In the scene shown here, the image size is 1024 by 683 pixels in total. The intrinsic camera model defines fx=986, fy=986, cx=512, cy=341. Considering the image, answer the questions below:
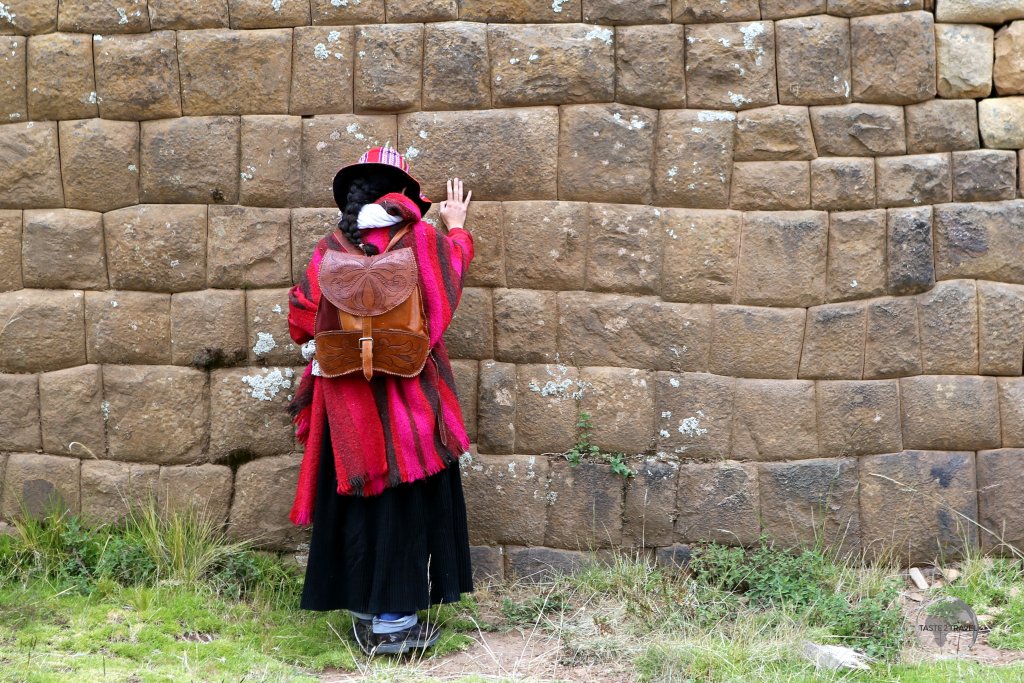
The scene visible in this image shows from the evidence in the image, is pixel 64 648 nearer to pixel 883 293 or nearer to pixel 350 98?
pixel 350 98

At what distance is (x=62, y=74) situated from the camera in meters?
4.21

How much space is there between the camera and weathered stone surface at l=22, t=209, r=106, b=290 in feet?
13.9

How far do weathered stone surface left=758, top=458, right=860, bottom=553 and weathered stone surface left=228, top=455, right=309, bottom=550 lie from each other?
2042 mm

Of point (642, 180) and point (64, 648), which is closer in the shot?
point (64, 648)

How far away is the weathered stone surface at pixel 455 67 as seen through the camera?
418cm

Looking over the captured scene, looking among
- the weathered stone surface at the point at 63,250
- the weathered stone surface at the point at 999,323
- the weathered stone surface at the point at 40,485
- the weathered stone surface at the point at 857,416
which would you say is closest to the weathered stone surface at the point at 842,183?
the weathered stone surface at the point at 999,323

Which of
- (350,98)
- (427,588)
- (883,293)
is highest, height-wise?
(350,98)

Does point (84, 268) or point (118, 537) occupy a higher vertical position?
Answer: point (84, 268)

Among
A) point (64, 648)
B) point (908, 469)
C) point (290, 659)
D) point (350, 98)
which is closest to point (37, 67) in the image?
point (350, 98)

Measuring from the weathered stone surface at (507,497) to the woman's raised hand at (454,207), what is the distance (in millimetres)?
1019

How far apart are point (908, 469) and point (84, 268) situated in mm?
3660

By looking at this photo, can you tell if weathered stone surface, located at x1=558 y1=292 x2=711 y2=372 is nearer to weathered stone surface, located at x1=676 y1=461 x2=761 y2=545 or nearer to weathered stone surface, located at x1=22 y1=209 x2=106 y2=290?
weathered stone surface, located at x1=676 y1=461 x2=761 y2=545

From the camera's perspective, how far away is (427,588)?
12.2ft

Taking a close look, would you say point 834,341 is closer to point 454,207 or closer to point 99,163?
point 454,207
